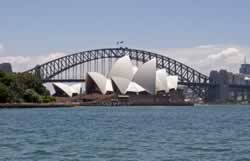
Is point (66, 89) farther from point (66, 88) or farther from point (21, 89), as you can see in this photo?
point (21, 89)

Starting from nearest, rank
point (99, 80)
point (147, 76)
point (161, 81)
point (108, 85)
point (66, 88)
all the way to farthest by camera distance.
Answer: point (147, 76)
point (99, 80)
point (108, 85)
point (161, 81)
point (66, 88)

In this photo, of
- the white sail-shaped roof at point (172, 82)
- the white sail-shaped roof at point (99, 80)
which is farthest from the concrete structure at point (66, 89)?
the white sail-shaped roof at point (172, 82)

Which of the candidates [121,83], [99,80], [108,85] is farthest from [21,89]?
[108,85]

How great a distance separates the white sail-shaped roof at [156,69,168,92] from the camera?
14262 centimetres

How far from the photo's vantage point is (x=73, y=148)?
28.3 metres

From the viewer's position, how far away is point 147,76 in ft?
448

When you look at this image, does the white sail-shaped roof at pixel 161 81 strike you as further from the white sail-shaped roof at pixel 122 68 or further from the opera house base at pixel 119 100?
the white sail-shaped roof at pixel 122 68

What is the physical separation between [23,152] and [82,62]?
135717 mm

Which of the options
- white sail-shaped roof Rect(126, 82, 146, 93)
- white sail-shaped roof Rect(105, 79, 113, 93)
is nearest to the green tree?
white sail-shaped roof Rect(126, 82, 146, 93)

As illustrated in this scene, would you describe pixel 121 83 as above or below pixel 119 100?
above

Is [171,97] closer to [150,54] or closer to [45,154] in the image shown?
[150,54]

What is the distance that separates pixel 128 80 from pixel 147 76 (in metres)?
A: 4.02

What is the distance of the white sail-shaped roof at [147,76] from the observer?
135 metres

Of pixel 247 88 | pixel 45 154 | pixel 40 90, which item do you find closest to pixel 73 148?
pixel 45 154
